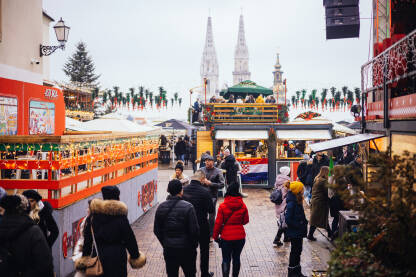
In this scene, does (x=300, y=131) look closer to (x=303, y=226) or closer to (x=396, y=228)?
(x=303, y=226)

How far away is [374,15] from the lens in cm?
1144

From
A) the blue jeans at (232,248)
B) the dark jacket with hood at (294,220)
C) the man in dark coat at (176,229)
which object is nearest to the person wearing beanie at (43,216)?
the man in dark coat at (176,229)

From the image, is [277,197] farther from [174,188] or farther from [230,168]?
[174,188]

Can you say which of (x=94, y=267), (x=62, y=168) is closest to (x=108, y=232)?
(x=94, y=267)

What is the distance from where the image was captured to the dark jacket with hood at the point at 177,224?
5.38 m

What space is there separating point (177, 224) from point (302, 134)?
13157 millimetres

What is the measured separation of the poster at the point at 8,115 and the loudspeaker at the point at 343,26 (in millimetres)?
9011

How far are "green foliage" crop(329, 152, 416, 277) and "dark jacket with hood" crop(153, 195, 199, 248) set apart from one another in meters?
2.14

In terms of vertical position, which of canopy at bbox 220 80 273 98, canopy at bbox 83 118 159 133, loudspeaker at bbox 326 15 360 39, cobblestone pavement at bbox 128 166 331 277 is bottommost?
cobblestone pavement at bbox 128 166 331 277

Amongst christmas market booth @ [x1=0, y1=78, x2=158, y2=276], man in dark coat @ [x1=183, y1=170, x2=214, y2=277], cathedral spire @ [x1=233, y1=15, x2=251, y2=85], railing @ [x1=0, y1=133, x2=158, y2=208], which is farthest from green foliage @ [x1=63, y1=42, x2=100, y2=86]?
cathedral spire @ [x1=233, y1=15, x2=251, y2=85]

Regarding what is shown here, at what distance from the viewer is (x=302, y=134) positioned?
697 inches

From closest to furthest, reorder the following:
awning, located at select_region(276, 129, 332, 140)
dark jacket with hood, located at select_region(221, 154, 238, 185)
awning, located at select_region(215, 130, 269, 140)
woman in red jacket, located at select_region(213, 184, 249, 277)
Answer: woman in red jacket, located at select_region(213, 184, 249, 277) < dark jacket with hood, located at select_region(221, 154, 238, 185) < awning, located at select_region(276, 129, 332, 140) < awning, located at select_region(215, 130, 269, 140)

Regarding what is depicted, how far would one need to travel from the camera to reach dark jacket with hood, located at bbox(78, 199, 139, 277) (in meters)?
4.61

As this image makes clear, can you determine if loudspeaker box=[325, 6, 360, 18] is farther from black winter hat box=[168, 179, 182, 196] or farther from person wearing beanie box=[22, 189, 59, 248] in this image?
person wearing beanie box=[22, 189, 59, 248]
